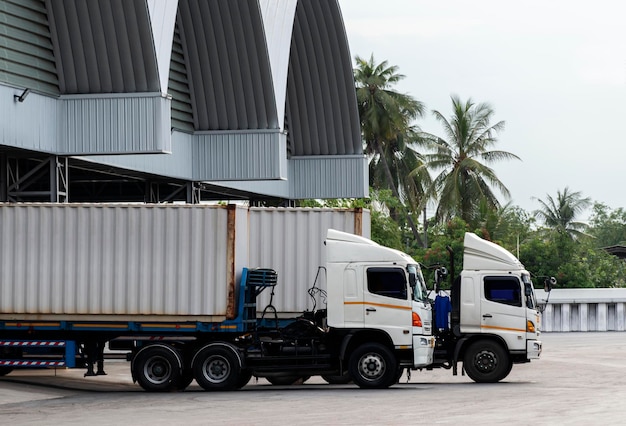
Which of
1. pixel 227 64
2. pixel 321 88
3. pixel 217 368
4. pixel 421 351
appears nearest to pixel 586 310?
pixel 321 88

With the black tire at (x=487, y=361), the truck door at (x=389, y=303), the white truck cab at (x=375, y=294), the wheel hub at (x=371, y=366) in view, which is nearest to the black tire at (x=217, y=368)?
the white truck cab at (x=375, y=294)

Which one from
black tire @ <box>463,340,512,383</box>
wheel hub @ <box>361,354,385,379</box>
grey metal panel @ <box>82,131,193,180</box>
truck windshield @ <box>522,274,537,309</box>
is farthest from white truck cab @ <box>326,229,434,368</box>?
grey metal panel @ <box>82,131,193,180</box>

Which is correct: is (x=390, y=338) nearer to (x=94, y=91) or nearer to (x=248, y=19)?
(x=94, y=91)

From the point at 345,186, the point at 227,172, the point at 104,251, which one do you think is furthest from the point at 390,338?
the point at 345,186

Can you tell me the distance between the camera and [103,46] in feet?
A: 92.7

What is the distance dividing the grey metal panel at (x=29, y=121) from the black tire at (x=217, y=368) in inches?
268

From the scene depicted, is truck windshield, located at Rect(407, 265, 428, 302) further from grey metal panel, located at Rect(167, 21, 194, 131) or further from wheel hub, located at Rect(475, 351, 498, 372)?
grey metal panel, located at Rect(167, 21, 194, 131)

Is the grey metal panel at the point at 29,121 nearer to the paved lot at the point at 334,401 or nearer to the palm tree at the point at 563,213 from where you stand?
the paved lot at the point at 334,401

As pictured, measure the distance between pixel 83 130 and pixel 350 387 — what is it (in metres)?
9.27

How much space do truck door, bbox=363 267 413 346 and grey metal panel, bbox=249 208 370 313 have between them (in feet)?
4.06

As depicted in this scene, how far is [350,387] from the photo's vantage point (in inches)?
886

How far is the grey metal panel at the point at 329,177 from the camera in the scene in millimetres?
40844

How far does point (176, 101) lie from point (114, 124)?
6.55 m

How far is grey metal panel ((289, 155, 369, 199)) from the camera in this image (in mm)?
40844
